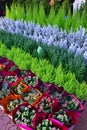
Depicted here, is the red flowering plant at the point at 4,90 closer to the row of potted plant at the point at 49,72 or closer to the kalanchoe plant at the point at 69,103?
the row of potted plant at the point at 49,72

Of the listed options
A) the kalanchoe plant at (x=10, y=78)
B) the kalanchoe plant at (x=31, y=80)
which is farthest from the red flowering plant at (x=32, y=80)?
the kalanchoe plant at (x=10, y=78)

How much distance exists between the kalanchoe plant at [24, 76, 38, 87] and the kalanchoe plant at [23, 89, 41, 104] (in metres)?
0.11

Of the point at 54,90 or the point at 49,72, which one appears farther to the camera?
the point at 49,72

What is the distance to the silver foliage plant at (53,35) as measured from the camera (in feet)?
9.35

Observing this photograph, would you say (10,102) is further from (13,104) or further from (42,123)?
(42,123)

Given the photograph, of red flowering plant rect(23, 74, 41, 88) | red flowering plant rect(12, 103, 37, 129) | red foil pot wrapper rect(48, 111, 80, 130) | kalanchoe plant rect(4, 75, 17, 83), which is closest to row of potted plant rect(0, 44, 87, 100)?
red flowering plant rect(23, 74, 41, 88)

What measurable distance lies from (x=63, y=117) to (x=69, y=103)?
21 cm

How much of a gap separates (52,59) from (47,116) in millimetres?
680

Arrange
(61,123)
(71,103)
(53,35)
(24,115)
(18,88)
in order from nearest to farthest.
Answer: (61,123) < (24,115) < (71,103) < (18,88) < (53,35)

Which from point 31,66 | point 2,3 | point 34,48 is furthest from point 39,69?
point 2,3

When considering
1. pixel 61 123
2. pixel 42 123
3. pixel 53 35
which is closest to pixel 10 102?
pixel 42 123

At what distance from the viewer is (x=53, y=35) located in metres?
3.06

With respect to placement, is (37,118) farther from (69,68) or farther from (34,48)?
(34,48)

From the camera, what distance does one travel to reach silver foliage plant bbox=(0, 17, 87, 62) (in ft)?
9.35
